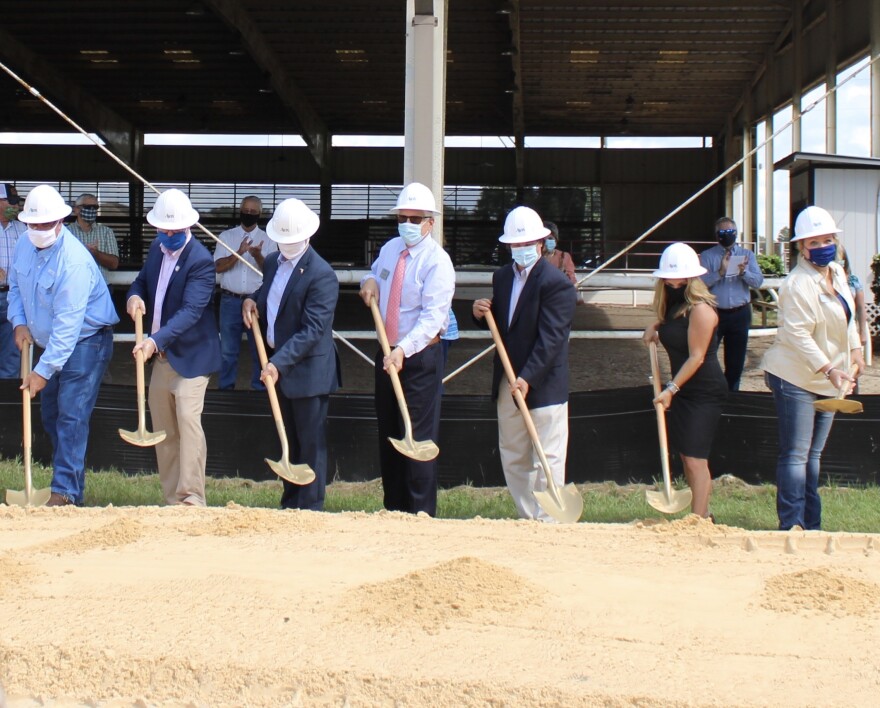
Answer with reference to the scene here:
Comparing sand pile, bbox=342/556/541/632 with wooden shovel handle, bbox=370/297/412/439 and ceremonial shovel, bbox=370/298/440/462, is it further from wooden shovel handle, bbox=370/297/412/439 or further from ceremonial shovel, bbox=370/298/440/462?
wooden shovel handle, bbox=370/297/412/439

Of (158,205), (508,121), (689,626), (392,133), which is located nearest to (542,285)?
(158,205)

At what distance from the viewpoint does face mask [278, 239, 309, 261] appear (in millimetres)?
6281

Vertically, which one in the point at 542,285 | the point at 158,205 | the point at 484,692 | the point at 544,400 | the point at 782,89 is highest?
the point at 782,89

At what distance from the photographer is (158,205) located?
652 cm

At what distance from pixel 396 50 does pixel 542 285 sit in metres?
16.5

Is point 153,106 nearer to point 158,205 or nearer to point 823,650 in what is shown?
point 158,205

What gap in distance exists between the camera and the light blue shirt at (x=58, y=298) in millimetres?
6199

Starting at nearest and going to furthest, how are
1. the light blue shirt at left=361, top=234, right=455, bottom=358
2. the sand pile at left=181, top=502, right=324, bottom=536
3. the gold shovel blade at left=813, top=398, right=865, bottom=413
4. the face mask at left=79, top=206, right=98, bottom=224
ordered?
the sand pile at left=181, top=502, right=324, bottom=536 < the gold shovel blade at left=813, top=398, right=865, bottom=413 < the light blue shirt at left=361, top=234, right=455, bottom=358 < the face mask at left=79, top=206, right=98, bottom=224

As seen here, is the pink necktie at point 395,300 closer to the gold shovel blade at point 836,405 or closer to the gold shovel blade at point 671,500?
the gold shovel blade at point 671,500

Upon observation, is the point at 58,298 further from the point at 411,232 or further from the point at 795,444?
the point at 795,444

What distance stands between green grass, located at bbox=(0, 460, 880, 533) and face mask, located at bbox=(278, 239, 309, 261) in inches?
66.1

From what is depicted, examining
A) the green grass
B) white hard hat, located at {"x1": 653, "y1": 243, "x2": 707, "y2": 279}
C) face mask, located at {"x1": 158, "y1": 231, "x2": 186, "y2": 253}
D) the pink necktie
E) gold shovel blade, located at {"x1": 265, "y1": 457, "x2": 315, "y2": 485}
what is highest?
face mask, located at {"x1": 158, "y1": 231, "x2": 186, "y2": 253}

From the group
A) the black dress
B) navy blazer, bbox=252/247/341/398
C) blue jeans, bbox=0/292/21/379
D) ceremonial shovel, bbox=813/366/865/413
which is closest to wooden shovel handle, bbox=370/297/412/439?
navy blazer, bbox=252/247/341/398

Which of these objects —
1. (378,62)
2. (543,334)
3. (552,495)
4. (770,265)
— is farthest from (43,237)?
(378,62)
